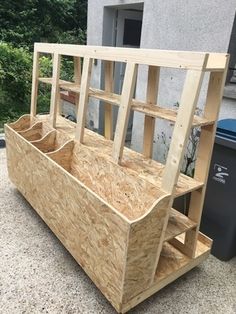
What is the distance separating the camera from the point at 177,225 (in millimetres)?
2150

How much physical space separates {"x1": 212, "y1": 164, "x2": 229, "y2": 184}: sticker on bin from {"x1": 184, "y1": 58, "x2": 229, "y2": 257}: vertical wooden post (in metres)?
0.34

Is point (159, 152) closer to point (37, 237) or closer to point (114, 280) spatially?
point (37, 237)

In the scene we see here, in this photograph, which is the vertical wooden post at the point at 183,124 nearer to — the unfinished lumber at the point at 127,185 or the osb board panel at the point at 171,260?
the unfinished lumber at the point at 127,185

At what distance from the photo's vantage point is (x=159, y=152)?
399 cm

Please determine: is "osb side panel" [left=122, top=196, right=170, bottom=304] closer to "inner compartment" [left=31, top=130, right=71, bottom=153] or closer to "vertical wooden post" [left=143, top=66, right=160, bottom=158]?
"vertical wooden post" [left=143, top=66, right=160, bottom=158]

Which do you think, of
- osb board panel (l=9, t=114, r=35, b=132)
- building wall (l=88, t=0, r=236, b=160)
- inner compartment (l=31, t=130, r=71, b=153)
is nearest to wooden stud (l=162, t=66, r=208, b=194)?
inner compartment (l=31, t=130, r=71, b=153)

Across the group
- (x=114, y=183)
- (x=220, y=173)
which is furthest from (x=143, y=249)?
(x=220, y=173)

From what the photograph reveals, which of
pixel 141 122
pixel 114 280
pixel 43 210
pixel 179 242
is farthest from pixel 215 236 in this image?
pixel 141 122

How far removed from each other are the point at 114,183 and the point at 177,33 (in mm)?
2113

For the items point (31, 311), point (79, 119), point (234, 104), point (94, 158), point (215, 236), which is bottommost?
point (31, 311)

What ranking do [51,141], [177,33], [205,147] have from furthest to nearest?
1. [177,33]
2. [51,141]
3. [205,147]

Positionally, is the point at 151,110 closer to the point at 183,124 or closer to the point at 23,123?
the point at 183,124

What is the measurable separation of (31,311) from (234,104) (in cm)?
257

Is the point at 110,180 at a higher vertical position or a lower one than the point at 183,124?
lower
